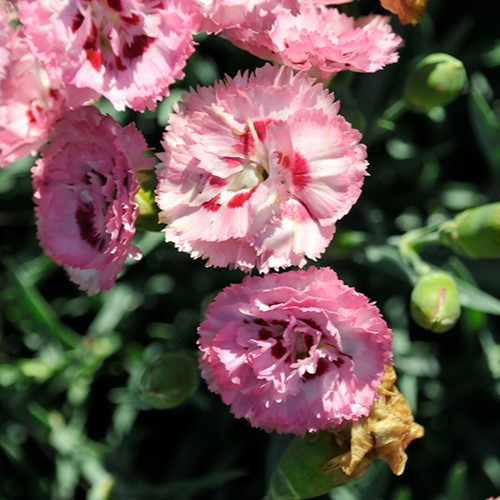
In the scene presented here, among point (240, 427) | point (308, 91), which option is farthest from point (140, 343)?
point (308, 91)

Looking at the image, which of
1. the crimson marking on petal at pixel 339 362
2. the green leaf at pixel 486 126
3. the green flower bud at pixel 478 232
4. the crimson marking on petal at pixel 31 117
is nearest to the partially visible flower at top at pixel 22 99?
the crimson marking on petal at pixel 31 117

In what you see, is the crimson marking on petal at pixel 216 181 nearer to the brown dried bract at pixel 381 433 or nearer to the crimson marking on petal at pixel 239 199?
the crimson marking on petal at pixel 239 199

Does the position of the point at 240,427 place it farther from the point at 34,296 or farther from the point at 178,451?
the point at 34,296

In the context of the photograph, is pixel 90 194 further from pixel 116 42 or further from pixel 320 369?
pixel 320 369

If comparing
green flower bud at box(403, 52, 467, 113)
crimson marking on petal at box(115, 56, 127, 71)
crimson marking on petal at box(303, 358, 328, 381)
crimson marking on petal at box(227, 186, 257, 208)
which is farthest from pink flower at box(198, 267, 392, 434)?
green flower bud at box(403, 52, 467, 113)

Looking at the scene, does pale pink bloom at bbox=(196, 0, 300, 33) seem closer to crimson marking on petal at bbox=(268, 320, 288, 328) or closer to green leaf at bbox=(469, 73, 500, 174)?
crimson marking on petal at bbox=(268, 320, 288, 328)

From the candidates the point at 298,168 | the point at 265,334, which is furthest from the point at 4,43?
the point at 265,334
